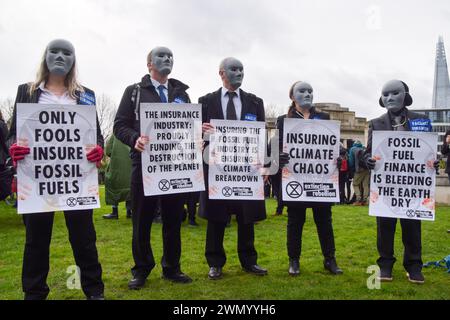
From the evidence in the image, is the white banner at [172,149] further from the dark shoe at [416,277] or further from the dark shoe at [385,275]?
the dark shoe at [416,277]

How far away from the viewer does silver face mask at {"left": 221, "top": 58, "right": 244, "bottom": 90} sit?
18.0 ft

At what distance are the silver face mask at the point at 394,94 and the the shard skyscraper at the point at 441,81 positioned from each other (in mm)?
76543

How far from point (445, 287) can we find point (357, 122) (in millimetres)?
26175

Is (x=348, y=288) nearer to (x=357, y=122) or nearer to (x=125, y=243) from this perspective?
(x=125, y=243)

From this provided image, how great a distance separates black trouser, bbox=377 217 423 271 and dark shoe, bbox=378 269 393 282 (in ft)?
0.12

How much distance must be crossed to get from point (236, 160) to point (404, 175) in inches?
78.5

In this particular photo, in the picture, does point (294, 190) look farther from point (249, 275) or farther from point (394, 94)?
point (394, 94)

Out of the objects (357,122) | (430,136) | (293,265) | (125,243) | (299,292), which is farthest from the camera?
(357,122)

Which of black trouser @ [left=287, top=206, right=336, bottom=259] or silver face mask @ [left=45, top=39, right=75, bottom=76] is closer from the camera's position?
silver face mask @ [left=45, top=39, right=75, bottom=76]

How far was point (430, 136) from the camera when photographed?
17.2 feet

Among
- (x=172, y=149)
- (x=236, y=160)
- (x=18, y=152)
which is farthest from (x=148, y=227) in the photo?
(x=18, y=152)

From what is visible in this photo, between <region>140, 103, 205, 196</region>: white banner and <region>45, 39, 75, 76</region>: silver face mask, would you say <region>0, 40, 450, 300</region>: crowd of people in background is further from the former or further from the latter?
<region>140, 103, 205, 196</region>: white banner

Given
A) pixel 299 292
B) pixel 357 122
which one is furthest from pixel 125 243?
pixel 357 122

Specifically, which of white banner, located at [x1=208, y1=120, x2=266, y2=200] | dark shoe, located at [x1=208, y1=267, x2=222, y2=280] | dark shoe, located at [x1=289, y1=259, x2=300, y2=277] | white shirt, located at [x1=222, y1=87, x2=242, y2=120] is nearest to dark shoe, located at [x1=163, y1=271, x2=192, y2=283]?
dark shoe, located at [x1=208, y1=267, x2=222, y2=280]
